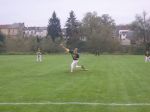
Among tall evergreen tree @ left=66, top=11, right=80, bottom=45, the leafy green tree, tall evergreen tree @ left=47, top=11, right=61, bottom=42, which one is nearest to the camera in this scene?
the leafy green tree

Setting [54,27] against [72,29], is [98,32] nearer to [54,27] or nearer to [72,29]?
[72,29]

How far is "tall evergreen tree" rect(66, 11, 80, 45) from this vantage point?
118363mm

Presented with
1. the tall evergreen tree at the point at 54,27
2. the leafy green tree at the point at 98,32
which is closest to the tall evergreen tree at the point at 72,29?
the leafy green tree at the point at 98,32

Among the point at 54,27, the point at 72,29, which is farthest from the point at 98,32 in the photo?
the point at 54,27

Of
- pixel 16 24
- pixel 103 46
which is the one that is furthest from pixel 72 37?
pixel 16 24

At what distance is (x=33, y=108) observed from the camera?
12773mm

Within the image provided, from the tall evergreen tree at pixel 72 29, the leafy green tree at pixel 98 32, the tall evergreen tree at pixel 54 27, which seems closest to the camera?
the leafy green tree at pixel 98 32

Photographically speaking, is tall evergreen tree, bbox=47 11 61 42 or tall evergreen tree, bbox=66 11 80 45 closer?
tall evergreen tree, bbox=66 11 80 45

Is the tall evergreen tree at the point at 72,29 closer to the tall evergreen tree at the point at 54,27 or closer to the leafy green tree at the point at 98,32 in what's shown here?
the leafy green tree at the point at 98,32

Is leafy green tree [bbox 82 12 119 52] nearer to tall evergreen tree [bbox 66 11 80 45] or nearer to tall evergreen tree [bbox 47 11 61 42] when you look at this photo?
tall evergreen tree [bbox 66 11 80 45]

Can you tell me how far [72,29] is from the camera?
398ft

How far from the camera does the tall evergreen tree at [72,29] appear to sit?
118 m

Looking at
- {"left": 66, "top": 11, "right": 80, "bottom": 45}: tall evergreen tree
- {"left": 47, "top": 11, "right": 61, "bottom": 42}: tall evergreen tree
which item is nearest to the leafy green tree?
{"left": 66, "top": 11, "right": 80, "bottom": 45}: tall evergreen tree

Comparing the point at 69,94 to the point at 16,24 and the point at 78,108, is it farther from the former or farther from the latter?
the point at 16,24
